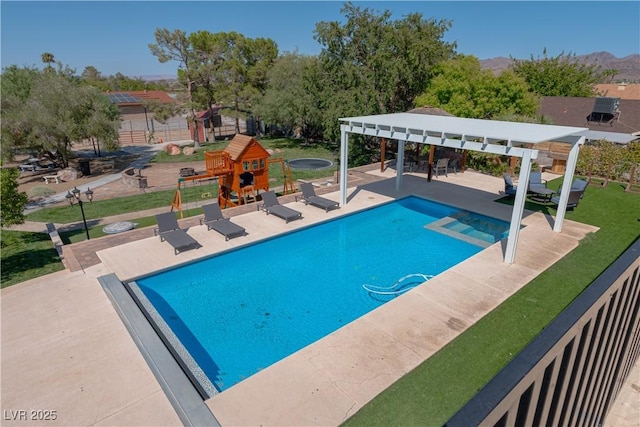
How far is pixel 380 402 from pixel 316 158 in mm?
23564

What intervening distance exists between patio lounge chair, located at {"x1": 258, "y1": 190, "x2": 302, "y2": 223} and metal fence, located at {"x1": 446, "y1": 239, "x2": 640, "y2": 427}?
10597 millimetres

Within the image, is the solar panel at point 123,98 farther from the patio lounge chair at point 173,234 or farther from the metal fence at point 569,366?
the metal fence at point 569,366

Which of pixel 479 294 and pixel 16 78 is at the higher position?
pixel 16 78

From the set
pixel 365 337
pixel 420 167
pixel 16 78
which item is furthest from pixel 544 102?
pixel 16 78

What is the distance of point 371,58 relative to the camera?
2416 cm

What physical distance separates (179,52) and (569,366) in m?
37.7

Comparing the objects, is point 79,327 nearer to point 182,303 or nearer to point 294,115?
point 182,303

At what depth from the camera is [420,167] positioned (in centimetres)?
2106

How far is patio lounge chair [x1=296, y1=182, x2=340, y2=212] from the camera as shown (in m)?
14.7

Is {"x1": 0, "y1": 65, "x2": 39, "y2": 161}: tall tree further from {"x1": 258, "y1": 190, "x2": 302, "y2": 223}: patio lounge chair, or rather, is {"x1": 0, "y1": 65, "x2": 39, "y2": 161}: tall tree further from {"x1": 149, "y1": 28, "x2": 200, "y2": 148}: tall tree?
{"x1": 258, "y1": 190, "x2": 302, "y2": 223}: patio lounge chair

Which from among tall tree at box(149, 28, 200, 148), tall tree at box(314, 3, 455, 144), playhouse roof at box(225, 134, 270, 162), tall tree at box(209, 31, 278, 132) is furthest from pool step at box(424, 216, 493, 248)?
tall tree at box(149, 28, 200, 148)

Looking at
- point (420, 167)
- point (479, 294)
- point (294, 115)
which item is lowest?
point (479, 294)

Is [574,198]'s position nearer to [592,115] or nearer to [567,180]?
[567,180]

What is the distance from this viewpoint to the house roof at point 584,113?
Answer: 27516mm
